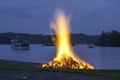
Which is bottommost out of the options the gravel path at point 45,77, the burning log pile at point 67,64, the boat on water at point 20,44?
the gravel path at point 45,77

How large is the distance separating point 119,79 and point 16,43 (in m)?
130

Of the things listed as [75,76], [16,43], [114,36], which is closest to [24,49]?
[16,43]

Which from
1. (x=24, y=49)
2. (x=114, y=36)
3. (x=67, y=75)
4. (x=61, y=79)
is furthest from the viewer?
(x=114, y=36)

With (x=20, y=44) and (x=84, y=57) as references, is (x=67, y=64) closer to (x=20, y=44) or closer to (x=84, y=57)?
(x=84, y=57)

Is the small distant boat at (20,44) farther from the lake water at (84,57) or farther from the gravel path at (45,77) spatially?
the gravel path at (45,77)

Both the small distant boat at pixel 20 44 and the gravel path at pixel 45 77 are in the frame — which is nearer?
the gravel path at pixel 45 77

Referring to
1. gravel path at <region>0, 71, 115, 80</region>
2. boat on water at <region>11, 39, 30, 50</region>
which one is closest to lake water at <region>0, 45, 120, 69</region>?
boat on water at <region>11, 39, 30, 50</region>

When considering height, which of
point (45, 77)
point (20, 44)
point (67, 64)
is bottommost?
point (45, 77)

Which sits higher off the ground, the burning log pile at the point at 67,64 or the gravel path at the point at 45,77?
the burning log pile at the point at 67,64

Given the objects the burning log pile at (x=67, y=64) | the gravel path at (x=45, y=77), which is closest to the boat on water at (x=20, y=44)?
the burning log pile at (x=67, y=64)

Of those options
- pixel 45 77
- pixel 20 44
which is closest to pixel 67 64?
pixel 45 77

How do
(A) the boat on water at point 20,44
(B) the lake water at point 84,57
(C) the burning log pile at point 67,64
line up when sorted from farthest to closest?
(A) the boat on water at point 20,44 < (B) the lake water at point 84,57 < (C) the burning log pile at point 67,64

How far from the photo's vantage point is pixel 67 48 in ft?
94.0

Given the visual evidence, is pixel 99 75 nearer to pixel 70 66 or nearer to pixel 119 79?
pixel 119 79
